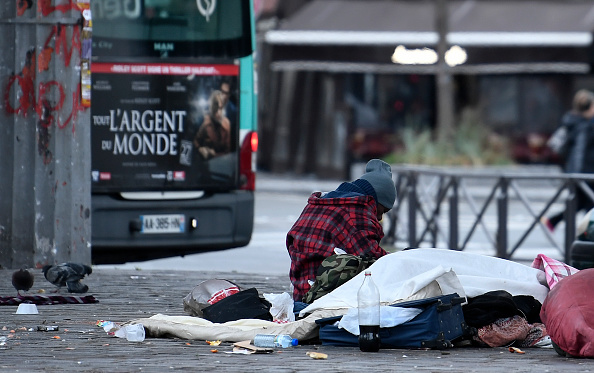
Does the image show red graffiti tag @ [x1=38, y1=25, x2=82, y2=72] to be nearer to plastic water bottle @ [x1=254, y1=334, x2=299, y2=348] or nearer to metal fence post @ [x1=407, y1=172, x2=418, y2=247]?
plastic water bottle @ [x1=254, y1=334, x2=299, y2=348]

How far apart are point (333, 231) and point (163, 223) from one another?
4.12m

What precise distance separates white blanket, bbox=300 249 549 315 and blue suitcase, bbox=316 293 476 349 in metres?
0.15

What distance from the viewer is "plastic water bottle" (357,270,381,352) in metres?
6.63

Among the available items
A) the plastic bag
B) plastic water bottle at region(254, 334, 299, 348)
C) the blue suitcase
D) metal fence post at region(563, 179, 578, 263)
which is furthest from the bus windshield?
the blue suitcase

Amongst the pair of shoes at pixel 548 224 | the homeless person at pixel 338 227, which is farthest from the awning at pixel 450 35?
the homeless person at pixel 338 227

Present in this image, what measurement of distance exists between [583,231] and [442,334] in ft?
11.6

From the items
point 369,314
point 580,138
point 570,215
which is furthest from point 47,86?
point 580,138

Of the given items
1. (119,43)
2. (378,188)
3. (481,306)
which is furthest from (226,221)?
(481,306)

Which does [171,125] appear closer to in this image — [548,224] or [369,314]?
[548,224]

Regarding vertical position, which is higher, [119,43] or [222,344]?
[119,43]

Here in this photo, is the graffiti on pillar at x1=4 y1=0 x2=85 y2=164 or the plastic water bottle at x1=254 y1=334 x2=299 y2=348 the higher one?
the graffiti on pillar at x1=4 y1=0 x2=85 y2=164

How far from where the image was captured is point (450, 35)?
2805 cm

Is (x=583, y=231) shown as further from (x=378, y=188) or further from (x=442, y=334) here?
(x=442, y=334)

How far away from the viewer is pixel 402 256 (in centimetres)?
731
